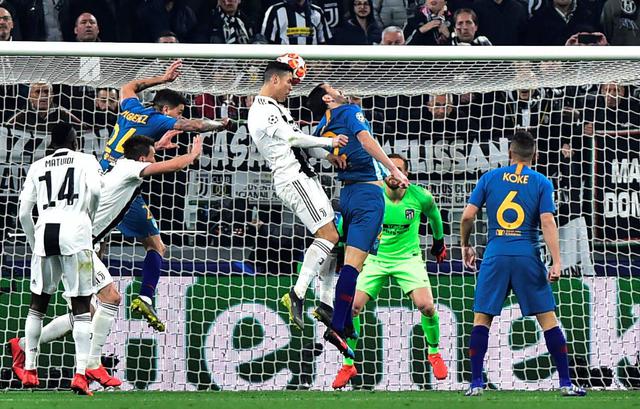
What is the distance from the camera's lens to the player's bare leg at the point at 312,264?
10.7 metres

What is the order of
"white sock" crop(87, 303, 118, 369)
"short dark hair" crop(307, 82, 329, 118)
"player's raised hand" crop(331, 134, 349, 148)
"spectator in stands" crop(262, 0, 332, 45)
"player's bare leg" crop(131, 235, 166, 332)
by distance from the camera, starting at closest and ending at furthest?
"player's raised hand" crop(331, 134, 349, 148) → "short dark hair" crop(307, 82, 329, 118) → "white sock" crop(87, 303, 118, 369) → "player's bare leg" crop(131, 235, 166, 332) → "spectator in stands" crop(262, 0, 332, 45)

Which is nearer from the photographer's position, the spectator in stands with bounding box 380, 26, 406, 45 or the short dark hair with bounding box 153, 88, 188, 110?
the short dark hair with bounding box 153, 88, 188, 110

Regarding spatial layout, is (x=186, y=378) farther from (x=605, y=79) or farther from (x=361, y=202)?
(x=605, y=79)

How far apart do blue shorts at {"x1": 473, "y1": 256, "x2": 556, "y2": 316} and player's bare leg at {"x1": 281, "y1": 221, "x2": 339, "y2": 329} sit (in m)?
1.30

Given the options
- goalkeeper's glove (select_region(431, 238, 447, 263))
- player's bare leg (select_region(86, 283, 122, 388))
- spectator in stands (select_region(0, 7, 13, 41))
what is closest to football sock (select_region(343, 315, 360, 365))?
goalkeeper's glove (select_region(431, 238, 447, 263))

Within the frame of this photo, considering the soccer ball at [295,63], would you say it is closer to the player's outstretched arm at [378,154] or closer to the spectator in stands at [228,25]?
the player's outstretched arm at [378,154]

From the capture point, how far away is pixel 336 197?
13.8 m

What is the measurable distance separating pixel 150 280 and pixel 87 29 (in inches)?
160

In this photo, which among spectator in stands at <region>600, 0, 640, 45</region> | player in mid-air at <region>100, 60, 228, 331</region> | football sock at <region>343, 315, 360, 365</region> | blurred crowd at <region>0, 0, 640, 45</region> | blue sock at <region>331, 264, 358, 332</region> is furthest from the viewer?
spectator in stands at <region>600, 0, 640, 45</region>

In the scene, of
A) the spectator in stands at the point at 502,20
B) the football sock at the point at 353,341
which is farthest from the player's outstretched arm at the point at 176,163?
the spectator in stands at the point at 502,20

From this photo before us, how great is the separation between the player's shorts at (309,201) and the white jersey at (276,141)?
0.07m

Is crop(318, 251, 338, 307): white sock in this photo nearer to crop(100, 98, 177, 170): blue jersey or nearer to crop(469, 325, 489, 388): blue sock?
crop(469, 325, 489, 388): blue sock

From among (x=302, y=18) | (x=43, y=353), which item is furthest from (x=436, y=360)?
(x=302, y=18)

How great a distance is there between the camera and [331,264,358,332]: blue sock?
10.9m
